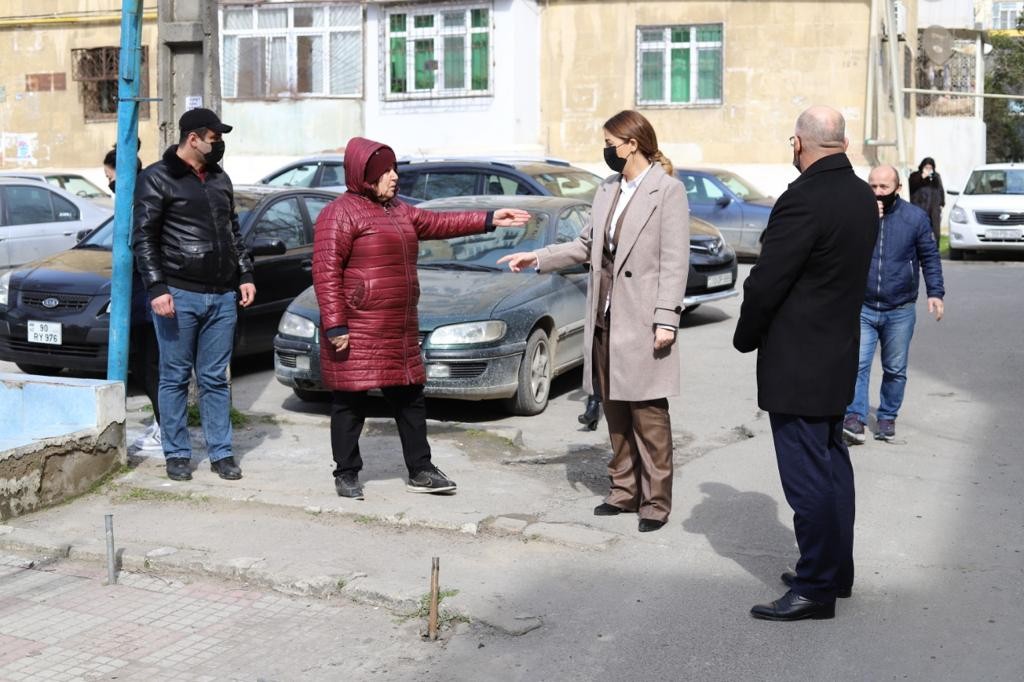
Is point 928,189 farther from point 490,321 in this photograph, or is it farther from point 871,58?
point 490,321

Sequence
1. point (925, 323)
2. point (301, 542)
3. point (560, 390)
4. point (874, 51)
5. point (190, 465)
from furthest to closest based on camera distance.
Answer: point (874, 51), point (925, 323), point (560, 390), point (190, 465), point (301, 542)

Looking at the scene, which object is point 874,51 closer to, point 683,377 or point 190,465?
point 683,377

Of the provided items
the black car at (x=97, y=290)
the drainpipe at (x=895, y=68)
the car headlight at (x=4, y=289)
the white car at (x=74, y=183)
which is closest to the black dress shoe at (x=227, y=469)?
the black car at (x=97, y=290)

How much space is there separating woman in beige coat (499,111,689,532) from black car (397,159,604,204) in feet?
25.7

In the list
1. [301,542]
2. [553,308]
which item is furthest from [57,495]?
[553,308]

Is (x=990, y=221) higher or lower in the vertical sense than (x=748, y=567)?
higher

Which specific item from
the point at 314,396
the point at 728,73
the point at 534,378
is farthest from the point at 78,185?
the point at 534,378

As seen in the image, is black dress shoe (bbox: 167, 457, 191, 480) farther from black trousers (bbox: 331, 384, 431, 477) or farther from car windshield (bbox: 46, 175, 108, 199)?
car windshield (bbox: 46, 175, 108, 199)

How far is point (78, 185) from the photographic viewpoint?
2277cm

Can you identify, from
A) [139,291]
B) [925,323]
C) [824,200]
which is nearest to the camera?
[824,200]

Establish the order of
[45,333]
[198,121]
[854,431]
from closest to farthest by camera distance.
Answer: [198,121], [854,431], [45,333]

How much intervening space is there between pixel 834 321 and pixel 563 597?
1.60m

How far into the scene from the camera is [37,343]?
10.2m

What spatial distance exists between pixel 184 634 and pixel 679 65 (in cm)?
2252
